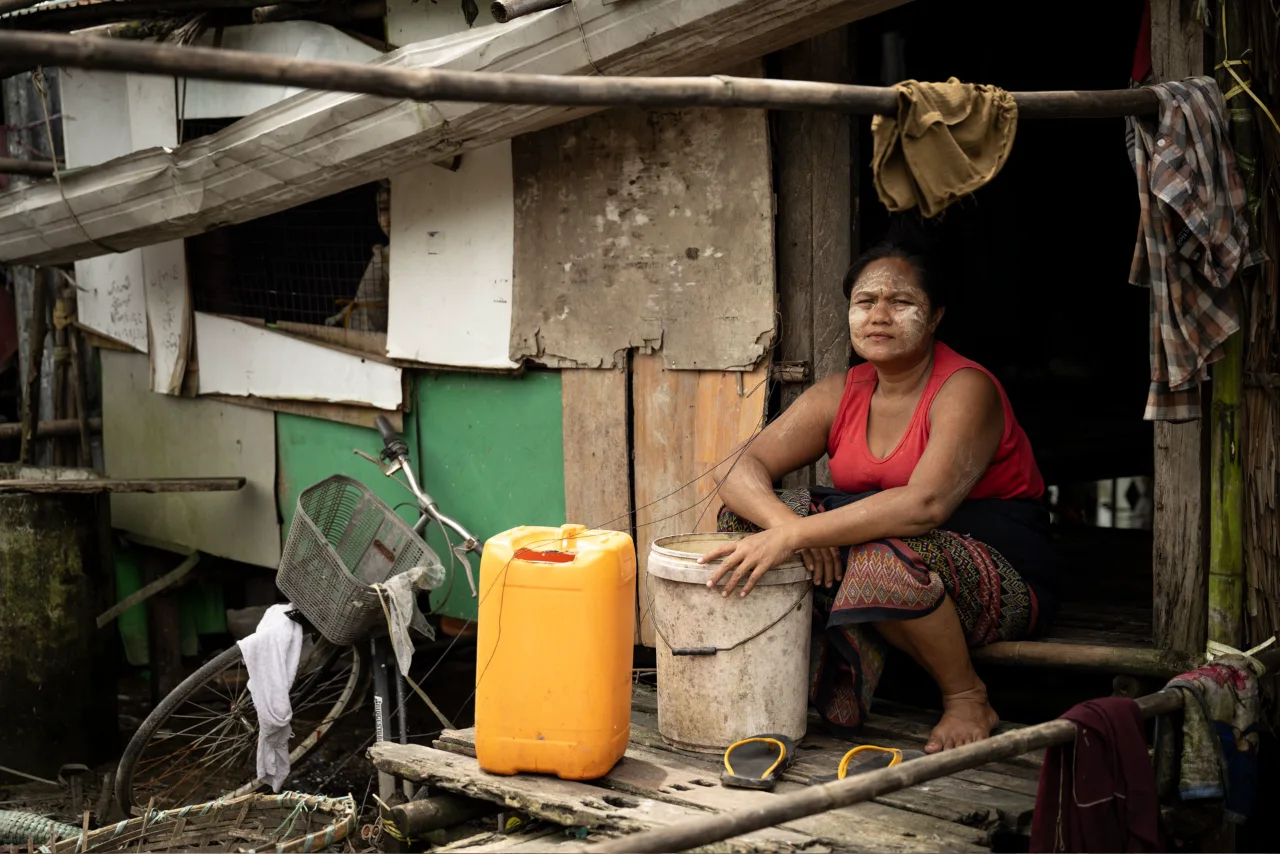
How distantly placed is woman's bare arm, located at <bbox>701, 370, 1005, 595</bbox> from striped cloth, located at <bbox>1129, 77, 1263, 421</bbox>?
57 centimetres

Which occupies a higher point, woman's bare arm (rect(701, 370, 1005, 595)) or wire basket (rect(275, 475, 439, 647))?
woman's bare arm (rect(701, 370, 1005, 595))

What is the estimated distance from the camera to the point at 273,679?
221 inches

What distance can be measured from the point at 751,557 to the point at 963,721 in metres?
0.89

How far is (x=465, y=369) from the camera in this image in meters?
6.16

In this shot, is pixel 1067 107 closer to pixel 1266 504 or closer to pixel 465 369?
pixel 1266 504

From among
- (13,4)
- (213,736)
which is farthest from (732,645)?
(13,4)

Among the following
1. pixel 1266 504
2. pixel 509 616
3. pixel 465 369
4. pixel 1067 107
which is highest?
pixel 1067 107

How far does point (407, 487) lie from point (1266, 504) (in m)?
3.77

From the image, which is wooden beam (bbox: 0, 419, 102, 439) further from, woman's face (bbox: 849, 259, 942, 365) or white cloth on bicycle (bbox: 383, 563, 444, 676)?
woman's face (bbox: 849, 259, 942, 365)

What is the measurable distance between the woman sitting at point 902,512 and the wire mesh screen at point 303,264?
9.07 ft

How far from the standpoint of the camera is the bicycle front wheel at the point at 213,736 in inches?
233

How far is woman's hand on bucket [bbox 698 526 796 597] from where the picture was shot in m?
4.17

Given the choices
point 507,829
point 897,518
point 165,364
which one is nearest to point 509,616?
point 507,829

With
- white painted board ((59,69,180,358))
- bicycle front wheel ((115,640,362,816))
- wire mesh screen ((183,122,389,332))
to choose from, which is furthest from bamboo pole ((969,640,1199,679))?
white painted board ((59,69,180,358))
